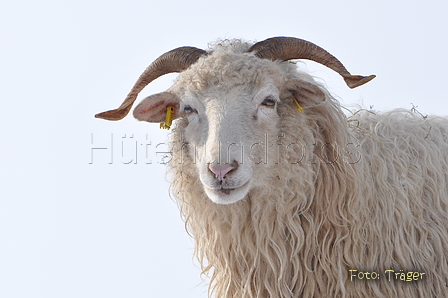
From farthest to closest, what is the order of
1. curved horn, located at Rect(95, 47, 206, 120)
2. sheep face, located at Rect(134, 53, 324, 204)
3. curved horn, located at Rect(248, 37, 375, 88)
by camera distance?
curved horn, located at Rect(95, 47, 206, 120)
curved horn, located at Rect(248, 37, 375, 88)
sheep face, located at Rect(134, 53, 324, 204)

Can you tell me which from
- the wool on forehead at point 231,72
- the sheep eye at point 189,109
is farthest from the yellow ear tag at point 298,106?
the sheep eye at point 189,109

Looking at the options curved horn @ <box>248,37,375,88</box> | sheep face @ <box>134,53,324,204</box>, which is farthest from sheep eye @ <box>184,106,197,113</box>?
curved horn @ <box>248,37,375,88</box>

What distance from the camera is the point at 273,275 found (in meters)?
4.31

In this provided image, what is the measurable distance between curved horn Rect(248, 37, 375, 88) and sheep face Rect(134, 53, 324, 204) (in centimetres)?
10

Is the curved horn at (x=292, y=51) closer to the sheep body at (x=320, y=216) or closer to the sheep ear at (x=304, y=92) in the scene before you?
the sheep body at (x=320, y=216)

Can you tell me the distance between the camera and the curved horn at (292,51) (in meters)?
4.54

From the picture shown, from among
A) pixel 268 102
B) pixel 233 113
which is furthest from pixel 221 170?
pixel 268 102

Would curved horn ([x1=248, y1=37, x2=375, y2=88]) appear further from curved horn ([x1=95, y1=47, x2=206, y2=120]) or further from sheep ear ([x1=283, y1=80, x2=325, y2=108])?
curved horn ([x1=95, y1=47, x2=206, y2=120])

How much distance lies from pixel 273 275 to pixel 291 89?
4.73ft

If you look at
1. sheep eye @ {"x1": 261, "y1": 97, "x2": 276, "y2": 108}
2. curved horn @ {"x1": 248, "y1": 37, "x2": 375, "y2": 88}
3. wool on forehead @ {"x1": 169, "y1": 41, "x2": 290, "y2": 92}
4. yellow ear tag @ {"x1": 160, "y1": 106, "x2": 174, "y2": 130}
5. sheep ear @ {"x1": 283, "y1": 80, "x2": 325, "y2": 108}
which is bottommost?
yellow ear tag @ {"x1": 160, "y1": 106, "x2": 174, "y2": 130}

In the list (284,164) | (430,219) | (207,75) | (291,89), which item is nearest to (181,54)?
(207,75)

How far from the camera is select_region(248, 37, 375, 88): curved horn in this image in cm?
454

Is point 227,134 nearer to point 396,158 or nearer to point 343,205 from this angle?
point 343,205

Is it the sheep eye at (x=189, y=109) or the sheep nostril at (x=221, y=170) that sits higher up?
the sheep eye at (x=189, y=109)
